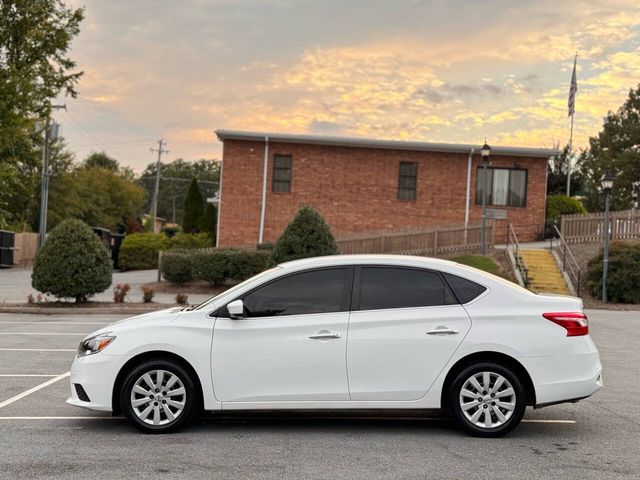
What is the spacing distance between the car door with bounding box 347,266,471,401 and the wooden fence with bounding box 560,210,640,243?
80.2 ft

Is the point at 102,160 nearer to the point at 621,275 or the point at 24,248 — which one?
the point at 24,248

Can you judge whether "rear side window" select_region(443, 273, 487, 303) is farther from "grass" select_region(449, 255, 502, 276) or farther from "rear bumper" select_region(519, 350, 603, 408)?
"grass" select_region(449, 255, 502, 276)

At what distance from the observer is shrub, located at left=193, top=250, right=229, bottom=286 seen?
2681 centimetres

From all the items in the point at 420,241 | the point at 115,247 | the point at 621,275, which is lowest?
the point at 115,247

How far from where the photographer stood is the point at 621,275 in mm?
24688

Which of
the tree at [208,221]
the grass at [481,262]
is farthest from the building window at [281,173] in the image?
the grass at [481,262]

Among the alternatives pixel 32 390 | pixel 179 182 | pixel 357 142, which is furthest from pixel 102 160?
pixel 32 390

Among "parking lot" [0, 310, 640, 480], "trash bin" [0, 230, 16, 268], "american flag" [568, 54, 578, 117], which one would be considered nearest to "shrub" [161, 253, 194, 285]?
"trash bin" [0, 230, 16, 268]

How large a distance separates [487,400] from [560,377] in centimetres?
68

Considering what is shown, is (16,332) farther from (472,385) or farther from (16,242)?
(16,242)

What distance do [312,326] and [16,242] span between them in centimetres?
3958

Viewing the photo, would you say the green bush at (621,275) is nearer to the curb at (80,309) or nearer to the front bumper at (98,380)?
the curb at (80,309)

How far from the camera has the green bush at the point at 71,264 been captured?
19.9 meters

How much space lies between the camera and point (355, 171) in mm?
35938
